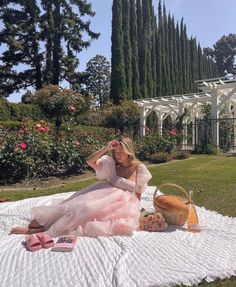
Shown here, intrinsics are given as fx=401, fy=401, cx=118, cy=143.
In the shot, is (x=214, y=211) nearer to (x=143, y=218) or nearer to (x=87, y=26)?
(x=143, y=218)

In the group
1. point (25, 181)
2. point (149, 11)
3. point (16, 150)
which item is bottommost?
point (25, 181)

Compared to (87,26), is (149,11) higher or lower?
higher

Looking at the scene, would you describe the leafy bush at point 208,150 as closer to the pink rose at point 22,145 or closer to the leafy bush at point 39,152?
the leafy bush at point 39,152

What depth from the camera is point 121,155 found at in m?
4.70

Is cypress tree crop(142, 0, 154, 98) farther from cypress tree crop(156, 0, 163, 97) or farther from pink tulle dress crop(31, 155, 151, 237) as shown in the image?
pink tulle dress crop(31, 155, 151, 237)

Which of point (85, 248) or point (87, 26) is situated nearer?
point (85, 248)

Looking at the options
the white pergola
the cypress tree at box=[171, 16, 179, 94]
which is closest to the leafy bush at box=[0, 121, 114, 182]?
the white pergola

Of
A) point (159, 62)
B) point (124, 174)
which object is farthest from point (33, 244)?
point (159, 62)

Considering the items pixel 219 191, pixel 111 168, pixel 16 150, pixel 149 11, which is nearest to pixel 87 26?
pixel 149 11

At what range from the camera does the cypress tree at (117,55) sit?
95.6ft

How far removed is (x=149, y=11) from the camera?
33.5 metres

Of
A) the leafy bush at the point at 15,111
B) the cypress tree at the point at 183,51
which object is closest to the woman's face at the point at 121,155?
the leafy bush at the point at 15,111

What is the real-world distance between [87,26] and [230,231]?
27167mm

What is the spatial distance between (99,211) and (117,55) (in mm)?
26303
